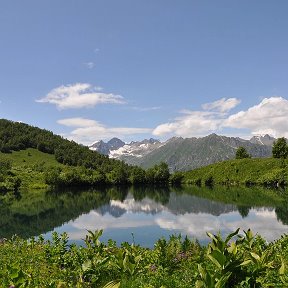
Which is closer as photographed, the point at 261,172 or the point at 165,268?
the point at 165,268

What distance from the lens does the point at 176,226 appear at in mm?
59031

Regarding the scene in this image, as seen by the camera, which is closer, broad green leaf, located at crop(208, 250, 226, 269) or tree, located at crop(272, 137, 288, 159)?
broad green leaf, located at crop(208, 250, 226, 269)

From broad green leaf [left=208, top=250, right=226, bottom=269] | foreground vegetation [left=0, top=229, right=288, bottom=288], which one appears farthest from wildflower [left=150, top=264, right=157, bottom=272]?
broad green leaf [left=208, top=250, right=226, bottom=269]

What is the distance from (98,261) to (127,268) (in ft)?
4.98

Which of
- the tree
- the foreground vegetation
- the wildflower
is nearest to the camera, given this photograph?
the foreground vegetation

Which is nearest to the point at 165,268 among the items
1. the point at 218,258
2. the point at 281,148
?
the point at 218,258

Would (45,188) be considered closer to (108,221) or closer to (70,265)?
(108,221)

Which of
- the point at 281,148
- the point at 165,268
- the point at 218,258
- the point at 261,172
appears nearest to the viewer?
the point at 218,258

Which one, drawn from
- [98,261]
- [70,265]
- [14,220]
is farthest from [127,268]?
[14,220]

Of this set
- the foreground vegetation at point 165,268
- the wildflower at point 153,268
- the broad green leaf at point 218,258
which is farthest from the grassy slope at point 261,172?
the broad green leaf at point 218,258

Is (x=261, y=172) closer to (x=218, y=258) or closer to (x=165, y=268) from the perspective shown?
(x=165, y=268)

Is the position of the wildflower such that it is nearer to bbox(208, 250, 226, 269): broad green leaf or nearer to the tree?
bbox(208, 250, 226, 269): broad green leaf

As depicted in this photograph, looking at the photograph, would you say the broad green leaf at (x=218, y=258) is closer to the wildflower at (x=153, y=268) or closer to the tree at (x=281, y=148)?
the wildflower at (x=153, y=268)

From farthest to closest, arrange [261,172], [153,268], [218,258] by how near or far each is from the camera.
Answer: [261,172] → [153,268] → [218,258]
